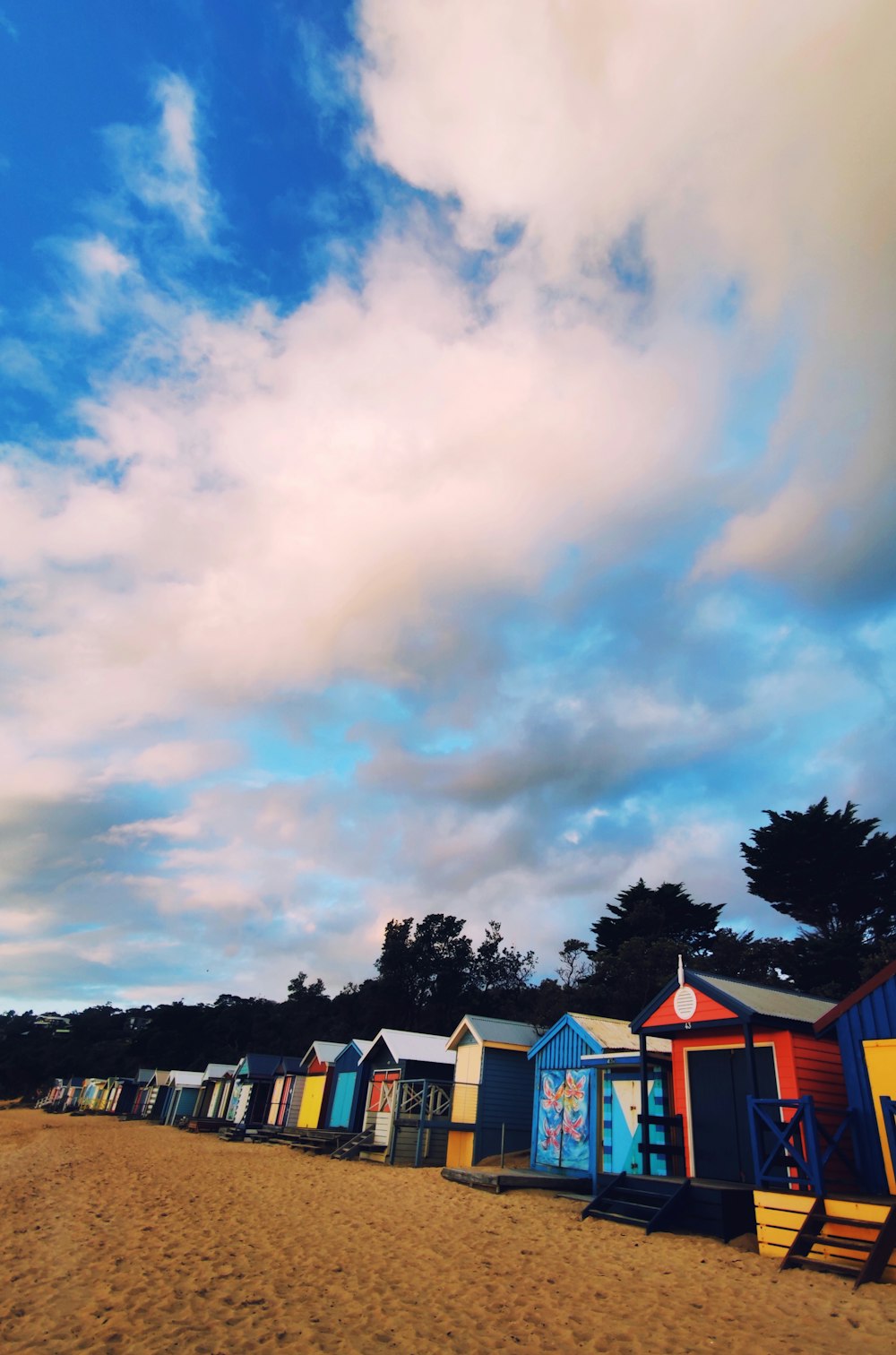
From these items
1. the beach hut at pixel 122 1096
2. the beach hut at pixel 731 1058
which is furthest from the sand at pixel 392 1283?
the beach hut at pixel 122 1096

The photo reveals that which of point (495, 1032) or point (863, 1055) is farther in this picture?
point (495, 1032)

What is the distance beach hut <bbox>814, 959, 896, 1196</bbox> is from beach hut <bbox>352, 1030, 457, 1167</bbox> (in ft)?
53.7

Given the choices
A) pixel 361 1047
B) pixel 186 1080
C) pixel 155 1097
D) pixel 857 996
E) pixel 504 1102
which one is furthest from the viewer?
pixel 155 1097

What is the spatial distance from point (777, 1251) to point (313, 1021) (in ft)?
285

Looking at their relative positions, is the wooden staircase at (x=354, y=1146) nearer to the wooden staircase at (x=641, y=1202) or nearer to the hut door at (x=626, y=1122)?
the hut door at (x=626, y=1122)

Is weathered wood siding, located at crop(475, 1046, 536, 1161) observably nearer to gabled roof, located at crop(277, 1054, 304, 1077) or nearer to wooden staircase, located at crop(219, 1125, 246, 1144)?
wooden staircase, located at crop(219, 1125, 246, 1144)

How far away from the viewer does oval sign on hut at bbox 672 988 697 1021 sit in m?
15.2

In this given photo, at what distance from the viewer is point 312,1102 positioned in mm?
39812

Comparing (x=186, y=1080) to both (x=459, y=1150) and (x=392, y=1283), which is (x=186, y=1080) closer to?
(x=459, y=1150)

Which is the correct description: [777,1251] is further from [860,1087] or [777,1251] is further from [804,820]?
[804,820]

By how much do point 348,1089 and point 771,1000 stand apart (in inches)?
1062

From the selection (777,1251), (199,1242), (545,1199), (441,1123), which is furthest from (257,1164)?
(777,1251)

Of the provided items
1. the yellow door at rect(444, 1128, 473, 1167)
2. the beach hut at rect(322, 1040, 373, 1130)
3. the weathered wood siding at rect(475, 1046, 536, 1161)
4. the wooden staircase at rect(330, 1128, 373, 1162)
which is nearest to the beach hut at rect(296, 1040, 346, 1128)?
the beach hut at rect(322, 1040, 373, 1130)

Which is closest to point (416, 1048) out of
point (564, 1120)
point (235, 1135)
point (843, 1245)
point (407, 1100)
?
point (407, 1100)
